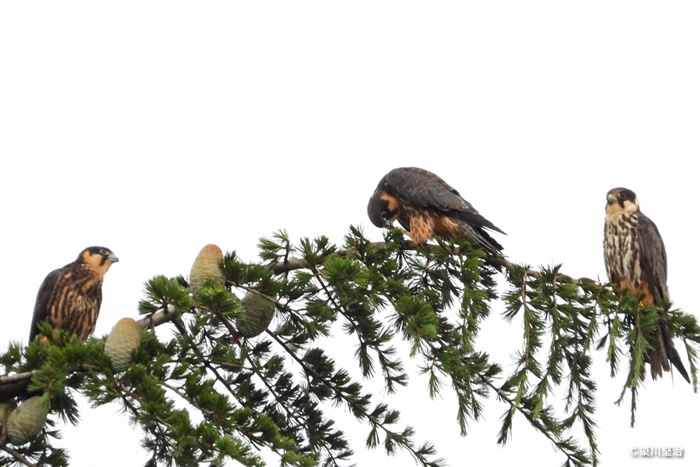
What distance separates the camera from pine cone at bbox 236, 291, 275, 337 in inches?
142

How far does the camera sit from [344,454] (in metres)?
3.75

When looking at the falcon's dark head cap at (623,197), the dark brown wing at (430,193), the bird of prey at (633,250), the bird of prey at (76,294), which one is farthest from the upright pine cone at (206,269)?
the falcon's dark head cap at (623,197)

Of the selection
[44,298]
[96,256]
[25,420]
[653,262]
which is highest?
[653,262]

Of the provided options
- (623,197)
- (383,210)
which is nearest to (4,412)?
(383,210)

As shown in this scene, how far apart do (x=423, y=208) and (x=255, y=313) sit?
264 cm

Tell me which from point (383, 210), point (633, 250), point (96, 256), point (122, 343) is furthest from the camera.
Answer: point (383, 210)

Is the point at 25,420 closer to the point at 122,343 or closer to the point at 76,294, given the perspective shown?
the point at 122,343

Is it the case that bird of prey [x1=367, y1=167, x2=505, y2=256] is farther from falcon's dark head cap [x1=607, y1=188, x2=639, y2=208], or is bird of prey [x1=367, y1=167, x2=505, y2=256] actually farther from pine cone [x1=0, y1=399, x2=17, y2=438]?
pine cone [x1=0, y1=399, x2=17, y2=438]

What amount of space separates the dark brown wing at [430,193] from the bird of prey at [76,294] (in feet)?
7.09

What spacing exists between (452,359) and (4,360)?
1.97 meters

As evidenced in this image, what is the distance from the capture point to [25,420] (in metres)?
3.30

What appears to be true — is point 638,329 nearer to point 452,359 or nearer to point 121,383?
point 452,359

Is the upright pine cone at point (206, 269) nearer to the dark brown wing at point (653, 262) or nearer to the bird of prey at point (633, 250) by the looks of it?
the bird of prey at point (633, 250)

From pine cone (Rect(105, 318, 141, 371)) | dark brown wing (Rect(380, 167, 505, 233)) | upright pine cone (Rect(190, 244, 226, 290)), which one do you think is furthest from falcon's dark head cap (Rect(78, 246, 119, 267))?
pine cone (Rect(105, 318, 141, 371))
